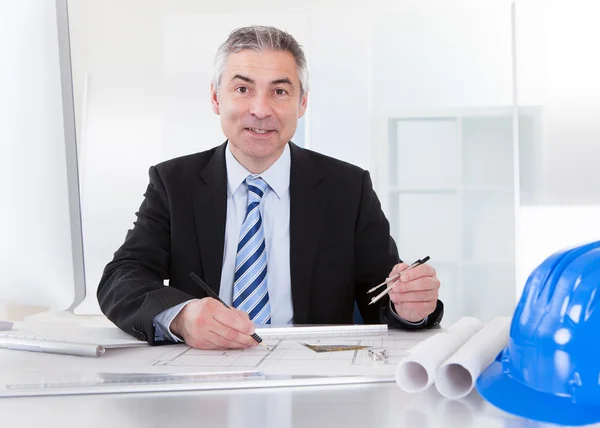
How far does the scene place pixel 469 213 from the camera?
4.69m

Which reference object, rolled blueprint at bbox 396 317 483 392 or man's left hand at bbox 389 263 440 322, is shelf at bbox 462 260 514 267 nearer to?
man's left hand at bbox 389 263 440 322

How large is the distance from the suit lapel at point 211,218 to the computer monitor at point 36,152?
0.90 metres

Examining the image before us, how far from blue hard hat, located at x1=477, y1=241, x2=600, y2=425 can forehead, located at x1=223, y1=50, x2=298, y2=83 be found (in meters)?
1.59

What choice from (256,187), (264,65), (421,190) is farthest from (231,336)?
(421,190)

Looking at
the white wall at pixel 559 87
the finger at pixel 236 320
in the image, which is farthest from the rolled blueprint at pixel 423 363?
the white wall at pixel 559 87

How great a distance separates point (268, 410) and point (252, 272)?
3.94 ft

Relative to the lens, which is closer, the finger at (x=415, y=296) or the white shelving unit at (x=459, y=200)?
the finger at (x=415, y=296)

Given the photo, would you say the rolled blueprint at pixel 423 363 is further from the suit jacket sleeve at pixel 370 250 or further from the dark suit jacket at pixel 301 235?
the suit jacket sleeve at pixel 370 250

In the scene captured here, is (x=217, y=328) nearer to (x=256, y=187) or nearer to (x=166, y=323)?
(x=166, y=323)

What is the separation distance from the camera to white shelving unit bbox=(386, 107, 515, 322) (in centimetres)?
467

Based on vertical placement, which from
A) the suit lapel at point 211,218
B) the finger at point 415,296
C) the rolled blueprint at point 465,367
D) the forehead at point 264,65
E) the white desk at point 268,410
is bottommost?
the white desk at point 268,410

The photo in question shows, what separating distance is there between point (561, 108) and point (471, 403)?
427 centimetres

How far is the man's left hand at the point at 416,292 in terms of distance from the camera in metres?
1.56

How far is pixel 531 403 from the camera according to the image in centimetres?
80
